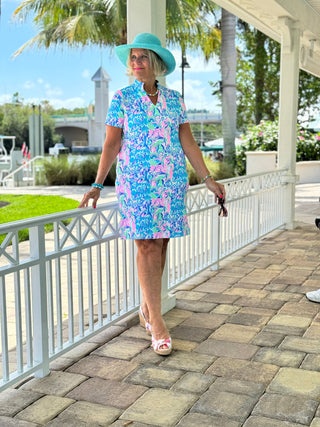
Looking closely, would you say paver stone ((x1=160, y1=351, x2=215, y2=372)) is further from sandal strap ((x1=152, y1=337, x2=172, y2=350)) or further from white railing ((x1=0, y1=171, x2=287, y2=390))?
white railing ((x1=0, y1=171, x2=287, y2=390))

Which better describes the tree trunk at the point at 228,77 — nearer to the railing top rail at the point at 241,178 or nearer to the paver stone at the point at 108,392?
the railing top rail at the point at 241,178

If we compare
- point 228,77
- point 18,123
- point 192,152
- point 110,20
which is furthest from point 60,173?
point 18,123

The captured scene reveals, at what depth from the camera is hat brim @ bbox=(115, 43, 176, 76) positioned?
290 cm

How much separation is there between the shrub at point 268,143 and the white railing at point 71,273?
8487 millimetres

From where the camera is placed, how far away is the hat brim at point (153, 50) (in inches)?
114

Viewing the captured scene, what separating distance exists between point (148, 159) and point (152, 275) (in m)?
0.63

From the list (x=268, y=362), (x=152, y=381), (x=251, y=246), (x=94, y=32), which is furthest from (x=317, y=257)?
(x=94, y=32)

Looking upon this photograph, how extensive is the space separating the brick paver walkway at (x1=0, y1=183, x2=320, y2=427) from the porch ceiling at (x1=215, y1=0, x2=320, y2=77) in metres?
2.97

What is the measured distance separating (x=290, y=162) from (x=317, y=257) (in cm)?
182

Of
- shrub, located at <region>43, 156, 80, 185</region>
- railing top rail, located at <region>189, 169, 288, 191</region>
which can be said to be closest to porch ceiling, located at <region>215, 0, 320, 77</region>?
railing top rail, located at <region>189, 169, 288, 191</region>

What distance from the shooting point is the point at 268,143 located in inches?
568

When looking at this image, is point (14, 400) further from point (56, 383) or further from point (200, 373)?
point (200, 373)

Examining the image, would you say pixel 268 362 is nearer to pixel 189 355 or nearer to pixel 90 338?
pixel 189 355

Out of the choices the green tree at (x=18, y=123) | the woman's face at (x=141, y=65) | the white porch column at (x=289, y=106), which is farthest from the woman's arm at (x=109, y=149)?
the green tree at (x=18, y=123)
